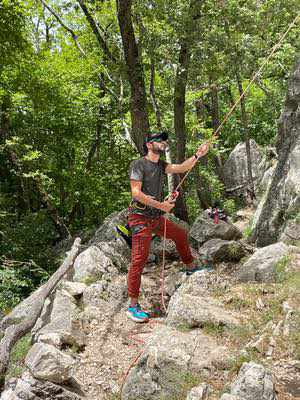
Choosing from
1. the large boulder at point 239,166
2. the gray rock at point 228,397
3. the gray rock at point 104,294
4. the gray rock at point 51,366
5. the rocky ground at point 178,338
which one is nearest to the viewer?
the gray rock at point 228,397

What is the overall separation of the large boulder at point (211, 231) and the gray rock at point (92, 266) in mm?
2548

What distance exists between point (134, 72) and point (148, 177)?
434cm

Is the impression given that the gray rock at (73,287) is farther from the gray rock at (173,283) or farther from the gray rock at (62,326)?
the gray rock at (173,283)

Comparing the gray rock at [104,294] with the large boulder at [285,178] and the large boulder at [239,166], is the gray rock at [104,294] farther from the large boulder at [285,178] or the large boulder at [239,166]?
the large boulder at [239,166]

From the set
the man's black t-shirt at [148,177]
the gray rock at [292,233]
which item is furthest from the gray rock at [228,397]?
the gray rock at [292,233]

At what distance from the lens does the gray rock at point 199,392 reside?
12.8 ft

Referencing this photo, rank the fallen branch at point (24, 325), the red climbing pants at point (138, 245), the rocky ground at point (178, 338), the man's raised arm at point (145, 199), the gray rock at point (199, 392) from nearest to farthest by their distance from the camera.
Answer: the gray rock at point (199, 392)
the rocky ground at point (178, 338)
the fallen branch at point (24, 325)
the man's raised arm at point (145, 199)
the red climbing pants at point (138, 245)

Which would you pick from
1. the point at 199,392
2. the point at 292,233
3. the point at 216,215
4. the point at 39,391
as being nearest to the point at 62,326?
the point at 39,391

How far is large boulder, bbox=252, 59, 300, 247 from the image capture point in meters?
7.73

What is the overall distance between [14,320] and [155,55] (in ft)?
22.5

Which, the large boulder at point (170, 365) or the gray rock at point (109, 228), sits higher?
the gray rock at point (109, 228)

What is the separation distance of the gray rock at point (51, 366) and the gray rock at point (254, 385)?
1964 millimetres

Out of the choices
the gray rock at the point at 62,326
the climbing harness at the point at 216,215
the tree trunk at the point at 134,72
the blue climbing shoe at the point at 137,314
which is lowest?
the blue climbing shoe at the point at 137,314

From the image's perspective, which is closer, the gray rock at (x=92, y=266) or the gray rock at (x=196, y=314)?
the gray rock at (x=196, y=314)
